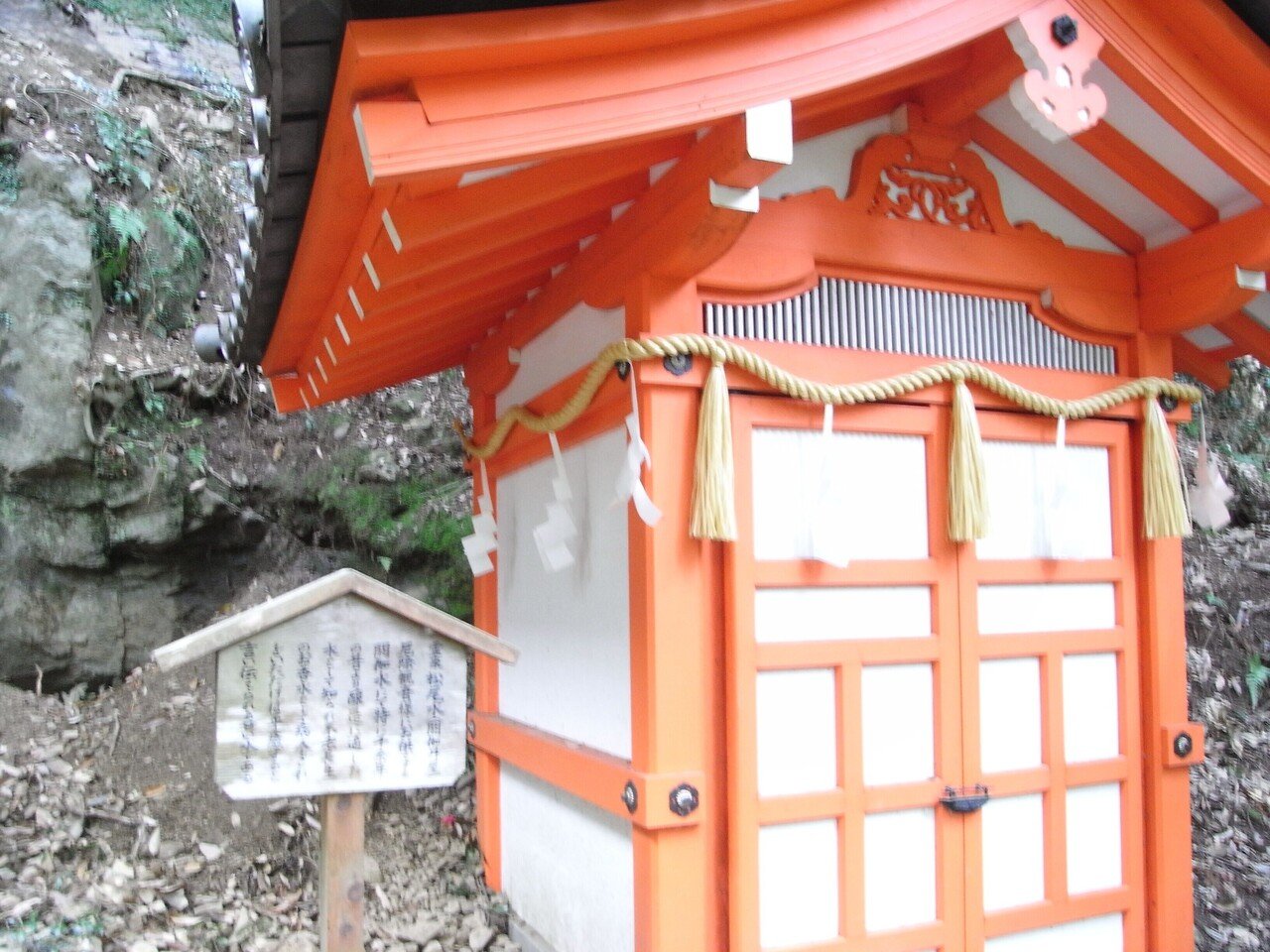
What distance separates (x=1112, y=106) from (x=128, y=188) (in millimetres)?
7973

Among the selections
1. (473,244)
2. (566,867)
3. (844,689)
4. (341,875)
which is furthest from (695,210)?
(566,867)

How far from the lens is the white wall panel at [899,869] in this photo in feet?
8.87

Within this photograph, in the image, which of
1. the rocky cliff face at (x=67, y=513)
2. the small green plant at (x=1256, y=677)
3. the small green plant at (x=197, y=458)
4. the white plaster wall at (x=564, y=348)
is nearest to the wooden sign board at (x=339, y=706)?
the white plaster wall at (x=564, y=348)

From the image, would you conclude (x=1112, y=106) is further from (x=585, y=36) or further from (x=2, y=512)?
(x=2, y=512)

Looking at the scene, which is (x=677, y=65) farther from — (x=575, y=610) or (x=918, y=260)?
(x=575, y=610)

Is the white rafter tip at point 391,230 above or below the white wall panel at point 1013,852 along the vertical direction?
above

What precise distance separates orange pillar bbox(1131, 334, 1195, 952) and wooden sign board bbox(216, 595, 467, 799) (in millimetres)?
2399

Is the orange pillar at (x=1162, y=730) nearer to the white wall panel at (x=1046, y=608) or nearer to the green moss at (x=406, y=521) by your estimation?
the white wall panel at (x=1046, y=608)

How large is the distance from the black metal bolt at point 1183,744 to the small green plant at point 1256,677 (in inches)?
125

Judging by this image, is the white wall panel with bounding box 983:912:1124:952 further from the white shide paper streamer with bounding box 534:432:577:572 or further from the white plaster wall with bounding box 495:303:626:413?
the white plaster wall with bounding box 495:303:626:413

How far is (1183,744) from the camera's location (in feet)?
10.3

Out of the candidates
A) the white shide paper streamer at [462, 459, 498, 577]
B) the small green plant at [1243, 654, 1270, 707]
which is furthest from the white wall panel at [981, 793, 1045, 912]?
the small green plant at [1243, 654, 1270, 707]

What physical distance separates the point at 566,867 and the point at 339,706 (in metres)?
1.58

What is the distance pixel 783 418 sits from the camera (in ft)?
8.86
